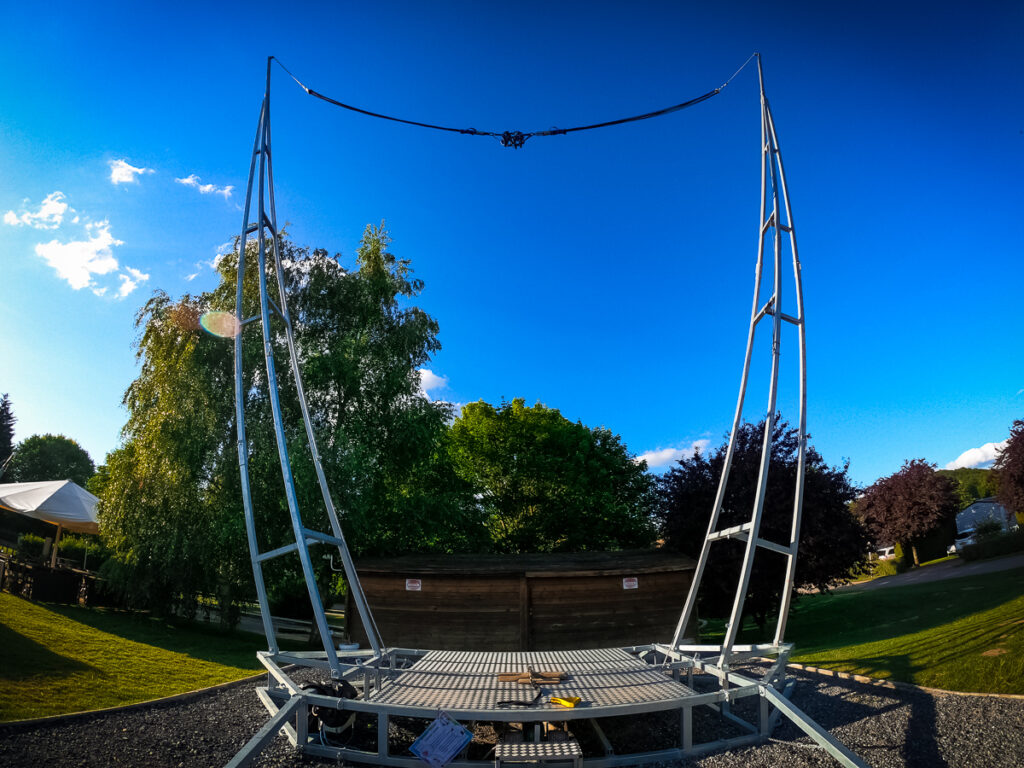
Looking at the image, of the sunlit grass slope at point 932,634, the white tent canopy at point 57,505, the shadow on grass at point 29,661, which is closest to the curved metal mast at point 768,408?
the sunlit grass slope at point 932,634

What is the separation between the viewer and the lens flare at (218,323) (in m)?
16.5

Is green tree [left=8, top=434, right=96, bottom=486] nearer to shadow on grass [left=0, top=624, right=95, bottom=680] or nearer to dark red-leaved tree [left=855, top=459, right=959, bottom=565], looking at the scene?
shadow on grass [left=0, top=624, right=95, bottom=680]

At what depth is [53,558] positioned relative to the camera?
56.1 feet

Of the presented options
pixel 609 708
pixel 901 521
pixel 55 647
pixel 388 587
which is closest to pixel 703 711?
pixel 609 708

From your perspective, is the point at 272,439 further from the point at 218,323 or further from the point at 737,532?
the point at 737,532

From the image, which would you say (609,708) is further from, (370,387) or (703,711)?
(370,387)

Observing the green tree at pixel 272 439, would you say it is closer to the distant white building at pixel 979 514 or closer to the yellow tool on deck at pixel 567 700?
the yellow tool on deck at pixel 567 700

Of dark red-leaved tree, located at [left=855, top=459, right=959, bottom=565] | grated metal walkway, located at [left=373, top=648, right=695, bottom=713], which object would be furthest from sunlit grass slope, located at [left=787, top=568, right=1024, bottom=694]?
dark red-leaved tree, located at [left=855, top=459, right=959, bottom=565]

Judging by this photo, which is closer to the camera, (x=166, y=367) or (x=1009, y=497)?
(x=166, y=367)

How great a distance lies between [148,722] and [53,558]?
14.3m

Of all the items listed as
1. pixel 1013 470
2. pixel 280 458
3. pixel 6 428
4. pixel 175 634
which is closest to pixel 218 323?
pixel 175 634

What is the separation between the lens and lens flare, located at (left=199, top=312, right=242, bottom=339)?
54.0 ft

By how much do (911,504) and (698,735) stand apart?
33.4 m

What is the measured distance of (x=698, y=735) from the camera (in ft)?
20.0
